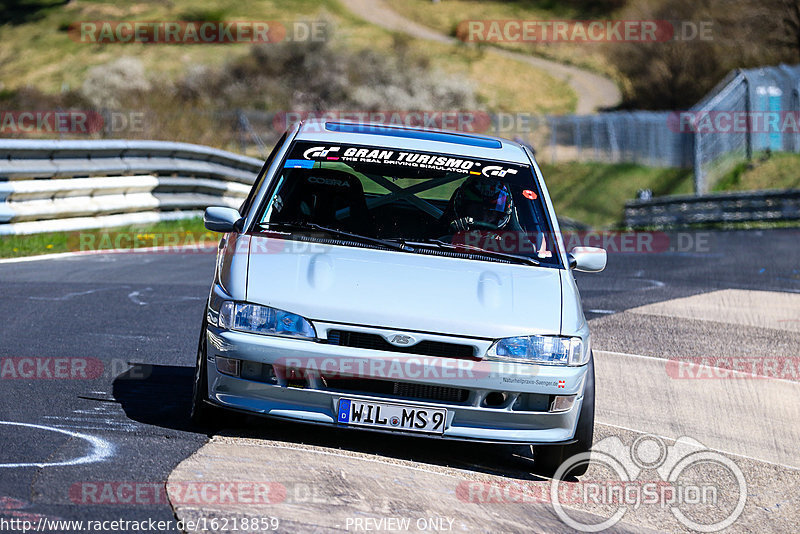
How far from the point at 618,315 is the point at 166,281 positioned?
4.62 m

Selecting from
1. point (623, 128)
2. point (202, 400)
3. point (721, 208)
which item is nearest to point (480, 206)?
point (202, 400)

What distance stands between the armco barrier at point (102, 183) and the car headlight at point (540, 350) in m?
9.18

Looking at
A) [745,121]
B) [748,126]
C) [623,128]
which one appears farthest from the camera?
[623,128]

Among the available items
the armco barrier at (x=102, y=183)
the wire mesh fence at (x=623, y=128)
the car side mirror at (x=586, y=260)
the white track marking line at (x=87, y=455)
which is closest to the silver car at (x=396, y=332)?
the car side mirror at (x=586, y=260)

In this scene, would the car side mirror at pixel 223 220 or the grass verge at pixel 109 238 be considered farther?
the grass verge at pixel 109 238

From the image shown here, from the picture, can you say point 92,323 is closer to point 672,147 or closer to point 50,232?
point 50,232

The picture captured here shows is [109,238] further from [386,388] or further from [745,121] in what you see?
[745,121]

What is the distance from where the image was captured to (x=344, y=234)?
236 inches

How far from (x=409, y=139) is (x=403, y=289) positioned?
1.67 m

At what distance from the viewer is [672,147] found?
3566 cm

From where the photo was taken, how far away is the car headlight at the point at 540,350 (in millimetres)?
5234

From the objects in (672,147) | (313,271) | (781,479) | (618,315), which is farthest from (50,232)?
(672,147)

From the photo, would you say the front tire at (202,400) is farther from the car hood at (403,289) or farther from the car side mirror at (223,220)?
the car side mirror at (223,220)

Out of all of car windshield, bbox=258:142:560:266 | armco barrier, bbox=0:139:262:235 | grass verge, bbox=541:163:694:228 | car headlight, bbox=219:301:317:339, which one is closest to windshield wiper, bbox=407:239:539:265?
car windshield, bbox=258:142:560:266
